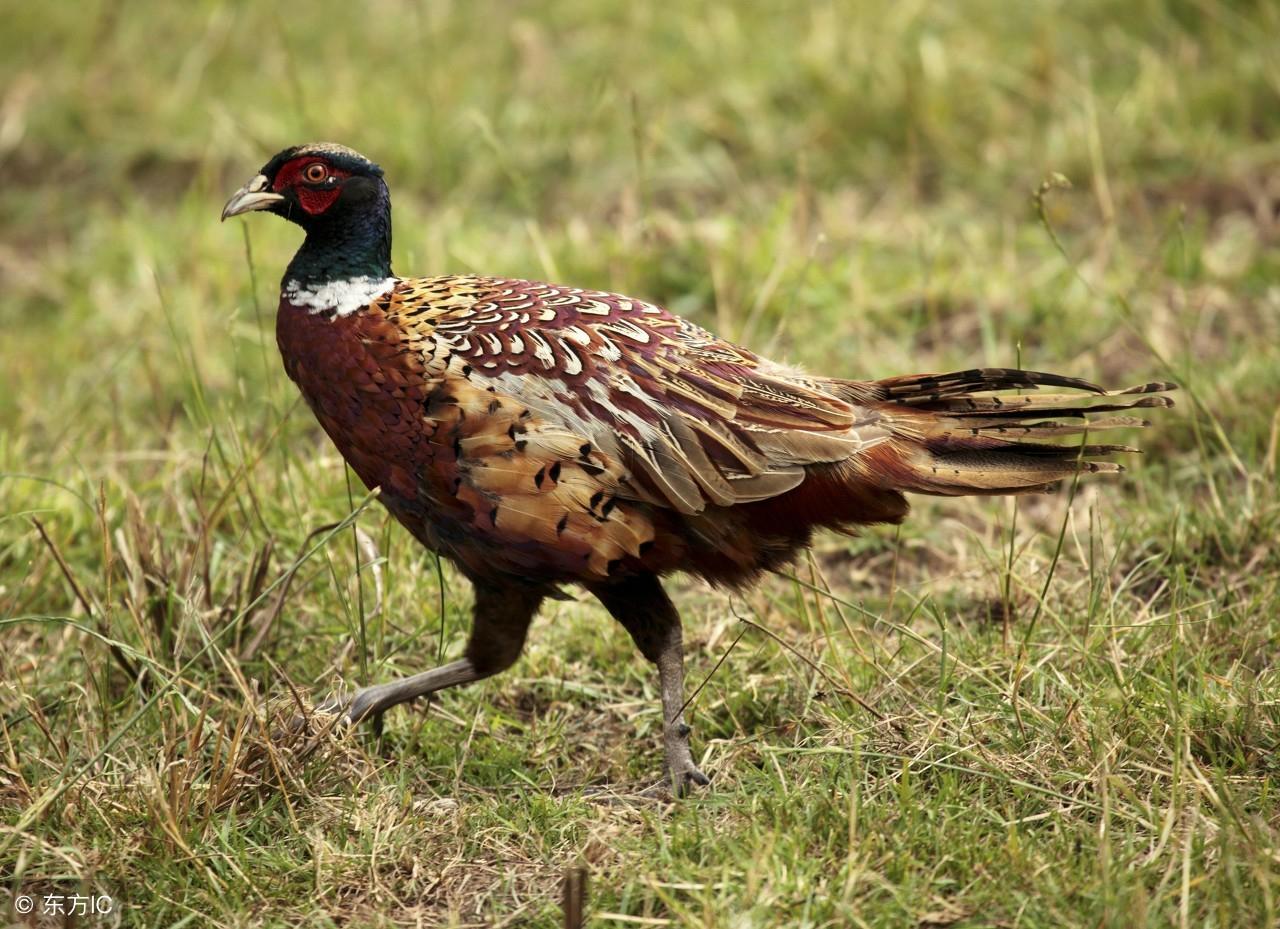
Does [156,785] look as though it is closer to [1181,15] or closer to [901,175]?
[901,175]

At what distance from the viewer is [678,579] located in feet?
14.2

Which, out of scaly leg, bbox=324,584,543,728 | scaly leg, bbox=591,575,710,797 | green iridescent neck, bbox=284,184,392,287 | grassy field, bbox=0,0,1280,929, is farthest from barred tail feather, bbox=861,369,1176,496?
green iridescent neck, bbox=284,184,392,287

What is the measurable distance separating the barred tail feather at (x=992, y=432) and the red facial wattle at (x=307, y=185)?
1.34 m

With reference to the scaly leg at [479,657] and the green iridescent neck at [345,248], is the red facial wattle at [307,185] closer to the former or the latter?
the green iridescent neck at [345,248]

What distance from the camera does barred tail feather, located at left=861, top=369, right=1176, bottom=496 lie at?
10.8 feet

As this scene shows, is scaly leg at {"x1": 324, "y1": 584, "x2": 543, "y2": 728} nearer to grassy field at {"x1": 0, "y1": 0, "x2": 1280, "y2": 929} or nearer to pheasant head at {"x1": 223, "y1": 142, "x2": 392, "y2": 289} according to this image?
grassy field at {"x1": 0, "y1": 0, "x2": 1280, "y2": 929}

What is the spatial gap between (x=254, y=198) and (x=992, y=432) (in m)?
1.74

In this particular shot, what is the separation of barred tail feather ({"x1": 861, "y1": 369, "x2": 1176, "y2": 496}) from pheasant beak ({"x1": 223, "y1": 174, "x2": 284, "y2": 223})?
147 centimetres

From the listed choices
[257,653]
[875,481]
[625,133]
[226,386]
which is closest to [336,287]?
[257,653]

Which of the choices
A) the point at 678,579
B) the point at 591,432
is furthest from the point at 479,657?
the point at 678,579

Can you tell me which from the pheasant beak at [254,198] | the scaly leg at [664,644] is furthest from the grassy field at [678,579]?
the pheasant beak at [254,198]

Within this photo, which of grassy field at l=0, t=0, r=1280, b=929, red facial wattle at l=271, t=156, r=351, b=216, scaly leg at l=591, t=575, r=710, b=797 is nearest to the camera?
grassy field at l=0, t=0, r=1280, b=929

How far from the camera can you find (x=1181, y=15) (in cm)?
680

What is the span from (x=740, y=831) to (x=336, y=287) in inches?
58.0
